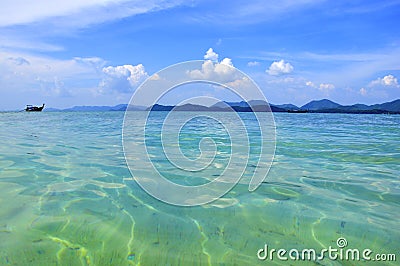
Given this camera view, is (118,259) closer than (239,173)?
Yes

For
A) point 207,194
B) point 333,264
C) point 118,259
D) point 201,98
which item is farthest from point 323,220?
point 201,98

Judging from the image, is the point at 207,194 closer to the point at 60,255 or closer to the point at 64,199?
the point at 64,199

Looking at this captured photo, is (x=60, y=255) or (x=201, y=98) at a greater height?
(x=201, y=98)

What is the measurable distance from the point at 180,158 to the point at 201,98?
345cm

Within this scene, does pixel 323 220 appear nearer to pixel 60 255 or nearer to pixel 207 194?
pixel 207 194

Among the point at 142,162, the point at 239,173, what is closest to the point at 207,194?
the point at 239,173

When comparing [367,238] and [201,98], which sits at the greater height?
[201,98]

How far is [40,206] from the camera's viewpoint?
4.70 m

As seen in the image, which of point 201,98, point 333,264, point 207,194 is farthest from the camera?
point 201,98

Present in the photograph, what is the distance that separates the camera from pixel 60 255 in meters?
3.37

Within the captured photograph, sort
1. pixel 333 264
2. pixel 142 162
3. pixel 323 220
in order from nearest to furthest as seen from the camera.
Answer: pixel 333 264 → pixel 323 220 → pixel 142 162

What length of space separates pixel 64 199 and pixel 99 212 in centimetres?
91

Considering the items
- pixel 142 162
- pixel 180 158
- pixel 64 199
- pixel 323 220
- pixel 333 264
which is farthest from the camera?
pixel 180 158

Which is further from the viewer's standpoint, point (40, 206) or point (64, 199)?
point (64, 199)
